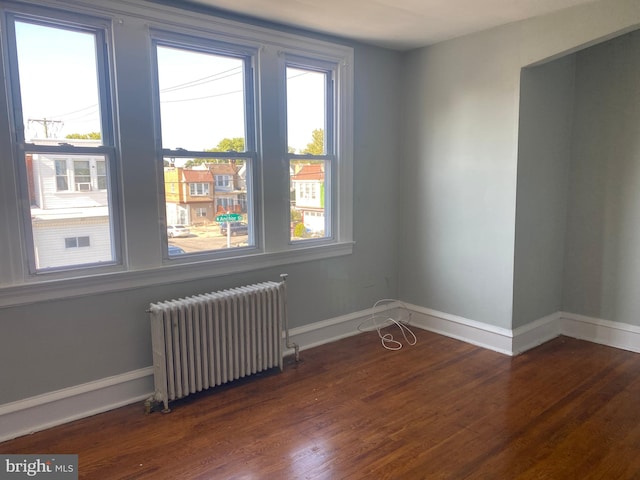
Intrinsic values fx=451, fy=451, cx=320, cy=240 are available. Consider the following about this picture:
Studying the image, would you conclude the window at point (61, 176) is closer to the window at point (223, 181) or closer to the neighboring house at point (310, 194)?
the window at point (223, 181)

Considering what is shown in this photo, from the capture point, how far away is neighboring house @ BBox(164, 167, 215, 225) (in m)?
3.15

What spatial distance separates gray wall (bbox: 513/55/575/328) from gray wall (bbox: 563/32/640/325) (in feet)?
0.33

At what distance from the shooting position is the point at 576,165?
4.00m

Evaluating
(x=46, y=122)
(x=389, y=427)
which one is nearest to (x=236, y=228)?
(x=46, y=122)

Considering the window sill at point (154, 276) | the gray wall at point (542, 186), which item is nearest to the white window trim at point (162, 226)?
the window sill at point (154, 276)

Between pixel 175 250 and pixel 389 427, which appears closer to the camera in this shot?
pixel 389 427

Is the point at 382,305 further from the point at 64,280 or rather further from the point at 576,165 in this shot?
the point at 64,280

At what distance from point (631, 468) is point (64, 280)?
3262 millimetres

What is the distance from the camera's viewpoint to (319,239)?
4008 mm

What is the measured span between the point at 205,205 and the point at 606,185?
3.33 m

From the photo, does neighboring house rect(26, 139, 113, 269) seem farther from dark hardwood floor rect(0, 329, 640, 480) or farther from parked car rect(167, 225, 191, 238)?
dark hardwood floor rect(0, 329, 640, 480)

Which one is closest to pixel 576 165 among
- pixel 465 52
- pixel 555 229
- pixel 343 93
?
pixel 555 229

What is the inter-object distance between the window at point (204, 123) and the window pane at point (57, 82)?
42cm

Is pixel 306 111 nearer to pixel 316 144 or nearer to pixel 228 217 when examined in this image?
pixel 316 144
